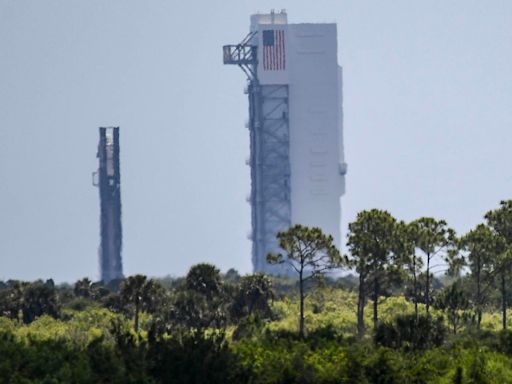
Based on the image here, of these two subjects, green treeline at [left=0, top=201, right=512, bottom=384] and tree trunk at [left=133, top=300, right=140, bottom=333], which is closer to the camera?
green treeline at [left=0, top=201, right=512, bottom=384]

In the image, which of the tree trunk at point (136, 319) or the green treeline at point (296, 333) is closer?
the green treeline at point (296, 333)

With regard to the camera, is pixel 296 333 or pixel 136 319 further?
pixel 136 319

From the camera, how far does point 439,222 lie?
177125mm

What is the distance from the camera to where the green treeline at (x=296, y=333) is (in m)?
113

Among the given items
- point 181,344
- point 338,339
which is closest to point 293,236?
point 338,339

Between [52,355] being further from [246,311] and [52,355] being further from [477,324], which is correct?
[246,311]

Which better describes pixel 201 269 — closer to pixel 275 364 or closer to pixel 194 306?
pixel 194 306

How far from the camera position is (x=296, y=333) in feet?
481

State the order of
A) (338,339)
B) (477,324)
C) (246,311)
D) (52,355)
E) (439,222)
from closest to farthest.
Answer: (52,355), (338,339), (477,324), (439,222), (246,311)

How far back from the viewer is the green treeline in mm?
113062

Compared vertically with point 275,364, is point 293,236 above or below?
above

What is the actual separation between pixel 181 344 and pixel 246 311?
7106cm

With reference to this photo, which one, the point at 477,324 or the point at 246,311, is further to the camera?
the point at 246,311

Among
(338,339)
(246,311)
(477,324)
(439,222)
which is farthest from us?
(246,311)
